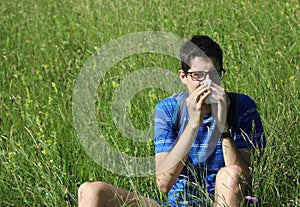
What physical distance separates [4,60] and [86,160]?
2172 mm

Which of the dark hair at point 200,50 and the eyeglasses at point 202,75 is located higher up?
the dark hair at point 200,50

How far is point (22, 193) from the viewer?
2.90 metres

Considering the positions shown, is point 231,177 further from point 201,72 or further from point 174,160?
point 201,72

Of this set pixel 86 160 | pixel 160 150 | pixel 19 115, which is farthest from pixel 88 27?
pixel 160 150

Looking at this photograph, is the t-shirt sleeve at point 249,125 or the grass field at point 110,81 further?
the grass field at point 110,81

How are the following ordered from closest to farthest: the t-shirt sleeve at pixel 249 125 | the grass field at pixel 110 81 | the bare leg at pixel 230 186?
the bare leg at pixel 230 186 < the t-shirt sleeve at pixel 249 125 < the grass field at pixel 110 81

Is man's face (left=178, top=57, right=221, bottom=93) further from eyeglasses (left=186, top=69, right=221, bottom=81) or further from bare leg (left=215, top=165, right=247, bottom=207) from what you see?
bare leg (left=215, top=165, right=247, bottom=207)

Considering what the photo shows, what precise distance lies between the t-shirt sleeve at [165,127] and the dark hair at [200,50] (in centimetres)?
17

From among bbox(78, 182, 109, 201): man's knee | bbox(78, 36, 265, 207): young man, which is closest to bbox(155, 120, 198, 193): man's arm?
bbox(78, 36, 265, 207): young man

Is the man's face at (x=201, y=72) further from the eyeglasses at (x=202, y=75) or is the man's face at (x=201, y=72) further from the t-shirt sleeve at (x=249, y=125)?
the t-shirt sleeve at (x=249, y=125)

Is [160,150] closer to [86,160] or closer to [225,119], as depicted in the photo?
[225,119]

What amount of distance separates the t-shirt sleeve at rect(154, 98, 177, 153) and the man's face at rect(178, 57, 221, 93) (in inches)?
5.8

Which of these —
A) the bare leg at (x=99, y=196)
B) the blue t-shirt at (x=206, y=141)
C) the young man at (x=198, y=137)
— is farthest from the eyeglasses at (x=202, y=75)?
the bare leg at (x=99, y=196)

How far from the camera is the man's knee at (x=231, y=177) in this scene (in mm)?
2406
